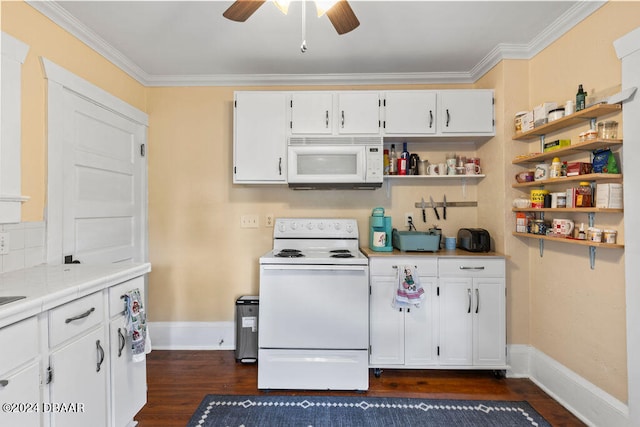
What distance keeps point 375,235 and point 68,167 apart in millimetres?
2214

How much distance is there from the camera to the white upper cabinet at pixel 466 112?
2416 mm

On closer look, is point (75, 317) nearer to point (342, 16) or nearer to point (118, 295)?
point (118, 295)

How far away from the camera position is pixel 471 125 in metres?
2.43

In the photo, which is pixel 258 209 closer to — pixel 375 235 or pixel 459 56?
pixel 375 235

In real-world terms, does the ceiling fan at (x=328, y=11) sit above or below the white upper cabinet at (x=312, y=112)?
above

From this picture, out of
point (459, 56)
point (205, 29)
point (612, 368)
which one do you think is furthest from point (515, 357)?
point (205, 29)

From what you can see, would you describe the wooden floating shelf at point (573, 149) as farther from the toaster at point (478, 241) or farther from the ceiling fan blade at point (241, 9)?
the ceiling fan blade at point (241, 9)

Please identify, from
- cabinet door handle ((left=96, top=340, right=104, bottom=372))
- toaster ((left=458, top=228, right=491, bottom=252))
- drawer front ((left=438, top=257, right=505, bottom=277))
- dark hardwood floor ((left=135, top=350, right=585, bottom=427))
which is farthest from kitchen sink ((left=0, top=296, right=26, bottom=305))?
toaster ((left=458, top=228, right=491, bottom=252))

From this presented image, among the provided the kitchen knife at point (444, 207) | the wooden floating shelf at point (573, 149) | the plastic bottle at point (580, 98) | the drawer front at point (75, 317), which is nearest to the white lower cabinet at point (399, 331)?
the kitchen knife at point (444, 207)

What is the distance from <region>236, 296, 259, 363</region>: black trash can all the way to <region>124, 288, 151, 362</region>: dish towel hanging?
0.92 m

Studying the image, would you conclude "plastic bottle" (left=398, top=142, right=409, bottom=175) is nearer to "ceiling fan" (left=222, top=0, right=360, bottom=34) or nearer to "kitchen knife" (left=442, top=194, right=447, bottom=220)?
"kitchen knife" (left=442, top=194, right=447, bottom=220)

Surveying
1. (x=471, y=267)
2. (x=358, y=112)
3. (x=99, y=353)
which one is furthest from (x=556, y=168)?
(x=99, y=353)

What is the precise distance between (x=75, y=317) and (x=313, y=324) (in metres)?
1.33

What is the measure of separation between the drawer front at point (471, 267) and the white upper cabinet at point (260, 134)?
4.76ft
